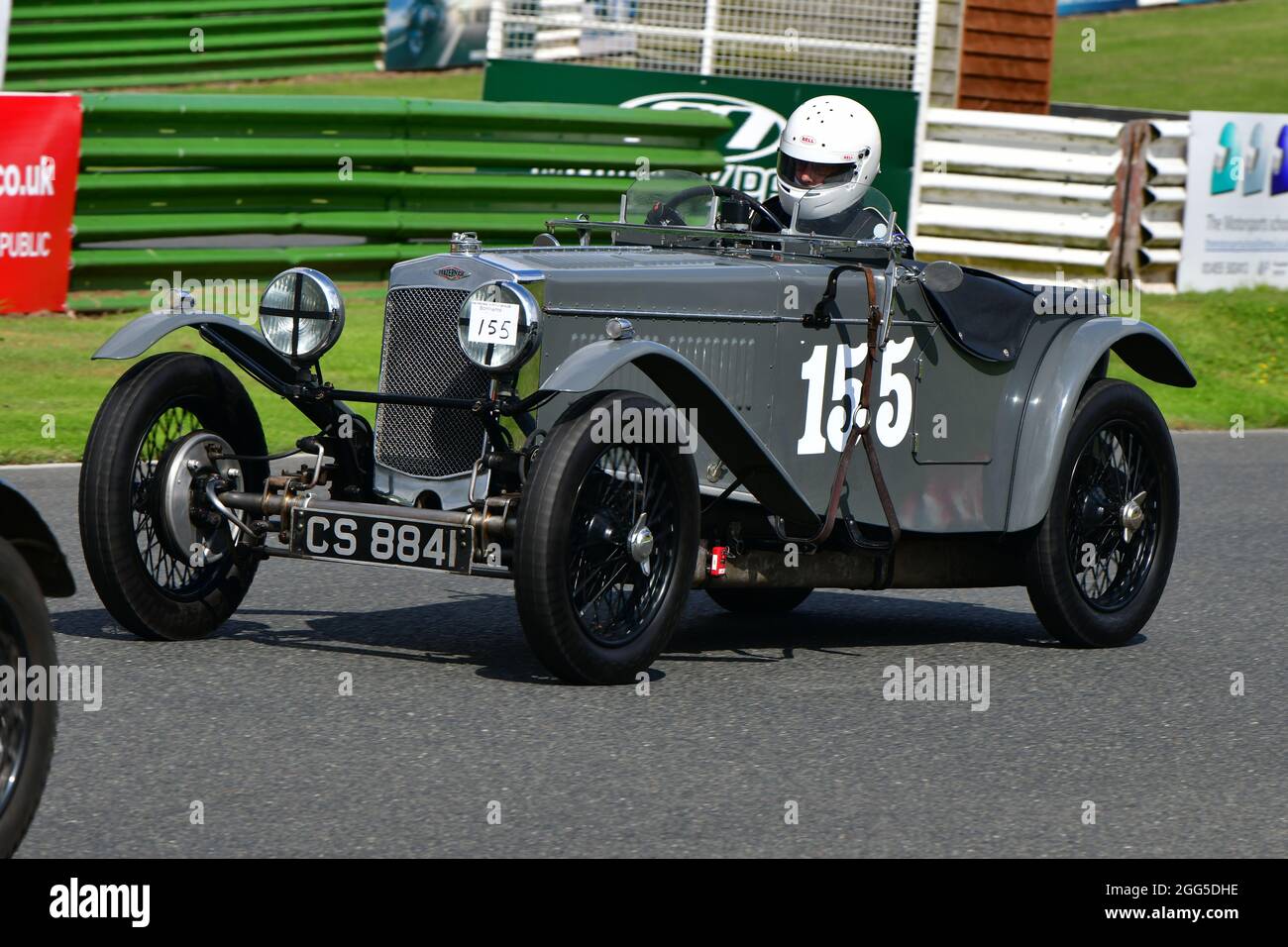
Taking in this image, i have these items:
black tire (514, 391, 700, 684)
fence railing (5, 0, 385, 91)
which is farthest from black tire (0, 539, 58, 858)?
fence railing (5, 0, 385, 91)

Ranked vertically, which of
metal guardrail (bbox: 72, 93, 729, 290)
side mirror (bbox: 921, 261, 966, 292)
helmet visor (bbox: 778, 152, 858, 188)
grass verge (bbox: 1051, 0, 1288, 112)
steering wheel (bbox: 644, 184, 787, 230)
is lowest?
side mirror (bbox: 921, 261, 966, 292)

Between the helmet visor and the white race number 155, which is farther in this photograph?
the helmet visor

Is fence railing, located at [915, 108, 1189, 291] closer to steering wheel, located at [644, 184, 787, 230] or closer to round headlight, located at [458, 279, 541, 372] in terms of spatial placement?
steering wheel, located at [644, 184, 787, 230]

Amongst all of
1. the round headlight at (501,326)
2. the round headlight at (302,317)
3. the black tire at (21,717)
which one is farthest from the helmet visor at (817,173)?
the black tire at (21,717)

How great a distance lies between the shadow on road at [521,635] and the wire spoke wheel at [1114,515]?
232mm

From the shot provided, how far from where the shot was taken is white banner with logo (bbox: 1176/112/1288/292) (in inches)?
645

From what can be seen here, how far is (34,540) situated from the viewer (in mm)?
4305

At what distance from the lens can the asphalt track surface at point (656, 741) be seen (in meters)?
4.56

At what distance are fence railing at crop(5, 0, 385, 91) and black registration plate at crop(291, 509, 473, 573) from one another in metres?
21.8

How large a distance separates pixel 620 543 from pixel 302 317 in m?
1.32

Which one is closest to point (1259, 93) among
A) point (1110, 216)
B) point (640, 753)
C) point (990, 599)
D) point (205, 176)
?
point (1110, 216)

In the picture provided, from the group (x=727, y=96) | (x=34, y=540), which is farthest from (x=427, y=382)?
(x=727, y=96)

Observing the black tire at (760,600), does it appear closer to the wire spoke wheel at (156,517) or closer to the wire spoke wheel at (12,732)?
the wire spoke wheel at (156,517)
